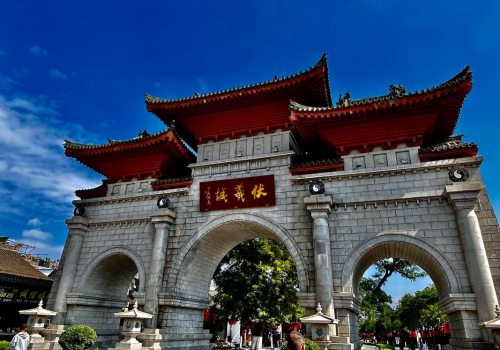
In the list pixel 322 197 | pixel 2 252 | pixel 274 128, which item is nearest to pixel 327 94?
pixel 274 128

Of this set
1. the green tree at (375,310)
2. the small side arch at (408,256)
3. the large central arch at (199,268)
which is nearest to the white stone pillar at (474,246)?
the small side arch at (408,256)

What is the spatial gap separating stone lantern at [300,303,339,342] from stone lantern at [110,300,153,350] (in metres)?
5.45

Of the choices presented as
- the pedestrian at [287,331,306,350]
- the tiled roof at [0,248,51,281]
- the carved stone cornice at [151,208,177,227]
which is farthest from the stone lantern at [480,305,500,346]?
the tiled roof at [0,248,51,281]

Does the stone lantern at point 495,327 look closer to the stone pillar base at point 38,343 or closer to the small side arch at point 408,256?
the small side arch at point 408,256

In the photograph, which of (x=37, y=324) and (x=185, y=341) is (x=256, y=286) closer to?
(x=185, y=341)

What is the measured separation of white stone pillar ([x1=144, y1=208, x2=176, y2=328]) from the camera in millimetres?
11547

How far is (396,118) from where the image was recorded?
1076 cm

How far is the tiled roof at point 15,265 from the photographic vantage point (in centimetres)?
1703

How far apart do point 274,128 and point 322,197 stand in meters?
3.77

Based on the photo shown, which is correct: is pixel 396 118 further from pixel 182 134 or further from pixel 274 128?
pixel 182 134

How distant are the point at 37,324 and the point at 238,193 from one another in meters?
8.80

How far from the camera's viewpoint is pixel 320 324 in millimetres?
8898

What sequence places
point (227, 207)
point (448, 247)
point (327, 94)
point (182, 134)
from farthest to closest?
point (182, 134), point (327, 94), point (227, 207), point (448, 247)

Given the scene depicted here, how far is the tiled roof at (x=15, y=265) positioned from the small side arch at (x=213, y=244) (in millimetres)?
9525
